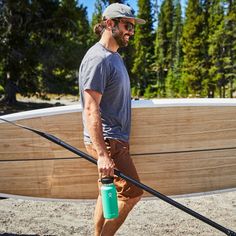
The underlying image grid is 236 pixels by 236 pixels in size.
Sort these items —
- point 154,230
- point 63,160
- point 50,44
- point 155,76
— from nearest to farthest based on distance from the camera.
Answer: point 154,230 < point 63,160 < point 50,44 < point 155,76

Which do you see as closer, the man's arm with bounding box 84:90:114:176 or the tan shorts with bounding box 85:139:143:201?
the man's arm with bounding box 84:90:114:176

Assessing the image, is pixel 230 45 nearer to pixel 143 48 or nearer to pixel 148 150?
pixel 143 48

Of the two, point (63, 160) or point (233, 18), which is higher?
point (233, 18)

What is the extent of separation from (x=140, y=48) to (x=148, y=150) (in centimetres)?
4499

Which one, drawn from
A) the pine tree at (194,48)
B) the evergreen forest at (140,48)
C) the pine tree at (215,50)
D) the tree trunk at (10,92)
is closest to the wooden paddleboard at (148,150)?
the evergreen forest at (140,48)

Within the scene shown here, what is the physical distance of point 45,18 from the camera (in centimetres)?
2031

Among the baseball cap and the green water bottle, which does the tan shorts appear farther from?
the baseball cap

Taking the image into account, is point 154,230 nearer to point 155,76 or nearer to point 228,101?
point 228,101

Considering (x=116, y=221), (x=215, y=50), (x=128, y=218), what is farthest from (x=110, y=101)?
(x=215, y=50)

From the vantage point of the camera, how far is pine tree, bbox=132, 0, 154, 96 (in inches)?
1843

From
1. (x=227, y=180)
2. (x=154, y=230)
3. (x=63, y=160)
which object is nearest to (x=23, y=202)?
(x=63, y=160)

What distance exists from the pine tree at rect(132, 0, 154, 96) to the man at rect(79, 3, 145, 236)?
42716 mm

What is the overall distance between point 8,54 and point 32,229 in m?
15.6

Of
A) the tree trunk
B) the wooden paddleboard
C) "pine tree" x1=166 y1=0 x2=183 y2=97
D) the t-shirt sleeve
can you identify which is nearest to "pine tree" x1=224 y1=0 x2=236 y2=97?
"pine tree" x1=166 y1=0 x2=183 y2=97
